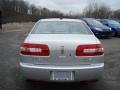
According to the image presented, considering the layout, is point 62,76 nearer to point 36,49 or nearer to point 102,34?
point 36,49

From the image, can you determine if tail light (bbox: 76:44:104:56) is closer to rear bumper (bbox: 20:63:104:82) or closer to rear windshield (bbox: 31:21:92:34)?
rear bumper (bbox: 20:63:104:82)

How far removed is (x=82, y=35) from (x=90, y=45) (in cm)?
60

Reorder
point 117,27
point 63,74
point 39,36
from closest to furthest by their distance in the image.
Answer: point 63,74
point 39,36
point 117,27

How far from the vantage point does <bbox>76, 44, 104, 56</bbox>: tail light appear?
4.94 meters

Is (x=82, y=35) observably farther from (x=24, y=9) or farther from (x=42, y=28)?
(x=24, y=9)

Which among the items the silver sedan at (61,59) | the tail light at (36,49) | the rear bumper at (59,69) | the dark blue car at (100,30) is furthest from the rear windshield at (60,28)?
the dark blue car at (100,30)

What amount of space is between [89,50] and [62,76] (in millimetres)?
700

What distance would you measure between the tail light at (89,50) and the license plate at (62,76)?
405 mm

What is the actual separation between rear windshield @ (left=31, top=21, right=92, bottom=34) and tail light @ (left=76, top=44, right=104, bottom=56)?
902mm

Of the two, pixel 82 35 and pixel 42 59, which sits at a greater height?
pixel 82 35

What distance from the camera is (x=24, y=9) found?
345 feet

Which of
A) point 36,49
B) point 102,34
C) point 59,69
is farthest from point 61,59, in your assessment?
point 102,34

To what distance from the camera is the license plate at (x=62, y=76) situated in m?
4.84

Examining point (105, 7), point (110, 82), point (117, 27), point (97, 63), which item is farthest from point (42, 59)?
point (105, 7)
